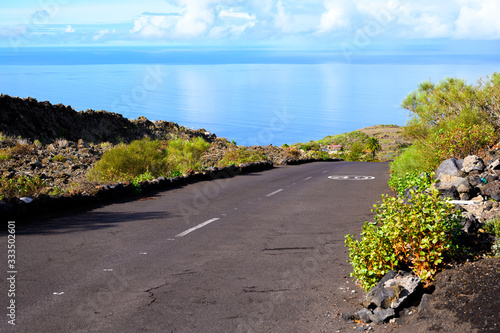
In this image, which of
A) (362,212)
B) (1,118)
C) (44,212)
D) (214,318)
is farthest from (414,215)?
(1,118)

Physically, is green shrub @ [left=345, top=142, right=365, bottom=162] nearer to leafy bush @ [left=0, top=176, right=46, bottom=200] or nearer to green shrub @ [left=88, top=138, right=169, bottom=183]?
green shrub @ [left=88, top=138, right=169, bottom=183]

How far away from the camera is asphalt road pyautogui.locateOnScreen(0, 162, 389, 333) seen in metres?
5.56

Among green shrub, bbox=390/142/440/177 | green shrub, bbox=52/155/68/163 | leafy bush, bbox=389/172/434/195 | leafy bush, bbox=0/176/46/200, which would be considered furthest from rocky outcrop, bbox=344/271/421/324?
green shrub, bbox=52/155/68/163

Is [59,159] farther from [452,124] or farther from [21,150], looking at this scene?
[452,124]

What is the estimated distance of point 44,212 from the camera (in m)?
11.5

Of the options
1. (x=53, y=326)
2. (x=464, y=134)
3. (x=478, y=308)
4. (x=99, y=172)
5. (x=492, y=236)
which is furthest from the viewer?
(x=99, y=172)

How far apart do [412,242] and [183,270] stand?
3.40 m

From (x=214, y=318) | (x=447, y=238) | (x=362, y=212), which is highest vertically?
(x=447, y=238)

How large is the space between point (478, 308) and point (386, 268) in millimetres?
1439

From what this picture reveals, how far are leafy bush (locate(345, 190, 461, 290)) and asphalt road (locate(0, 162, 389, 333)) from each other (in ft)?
1.81

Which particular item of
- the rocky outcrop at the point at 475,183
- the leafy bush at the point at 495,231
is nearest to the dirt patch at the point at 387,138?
the rocky outcrop at the point at 475,183

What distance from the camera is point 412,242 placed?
613cm

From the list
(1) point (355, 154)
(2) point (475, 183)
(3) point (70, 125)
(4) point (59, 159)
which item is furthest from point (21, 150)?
(1) point (355, 154)

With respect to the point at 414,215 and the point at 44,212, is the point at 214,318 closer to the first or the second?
the point at 414,215
